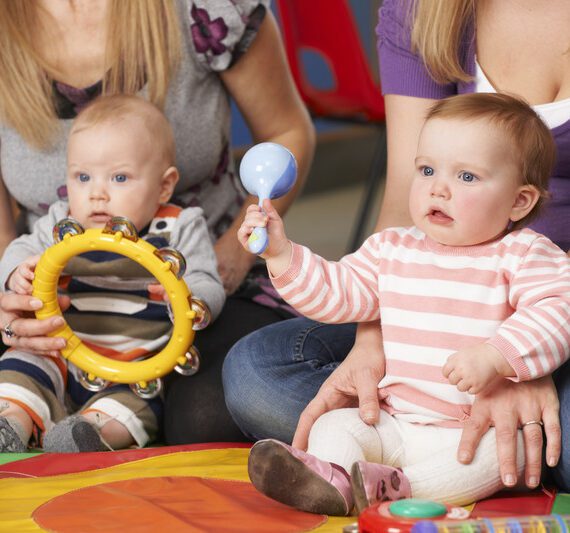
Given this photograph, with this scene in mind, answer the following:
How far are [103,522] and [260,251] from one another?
36cm

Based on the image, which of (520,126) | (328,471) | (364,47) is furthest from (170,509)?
(364,47)

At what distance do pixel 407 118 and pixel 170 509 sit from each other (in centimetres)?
69

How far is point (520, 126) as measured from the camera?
4.46 ft

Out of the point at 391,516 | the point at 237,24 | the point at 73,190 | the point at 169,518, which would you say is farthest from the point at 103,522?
the point at 237,24

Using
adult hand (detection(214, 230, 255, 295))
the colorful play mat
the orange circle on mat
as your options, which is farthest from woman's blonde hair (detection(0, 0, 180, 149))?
the orange circle on mat

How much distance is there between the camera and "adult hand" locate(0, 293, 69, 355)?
5.56 ft

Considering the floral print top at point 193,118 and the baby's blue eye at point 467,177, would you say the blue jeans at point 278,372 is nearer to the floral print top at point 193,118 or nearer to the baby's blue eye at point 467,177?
the floral print top at point 193,118

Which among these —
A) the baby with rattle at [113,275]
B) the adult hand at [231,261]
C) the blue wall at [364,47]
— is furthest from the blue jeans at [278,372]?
the blue wall at [364,47]

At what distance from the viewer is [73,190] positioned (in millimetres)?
1759

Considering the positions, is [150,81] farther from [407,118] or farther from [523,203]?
[523,203]

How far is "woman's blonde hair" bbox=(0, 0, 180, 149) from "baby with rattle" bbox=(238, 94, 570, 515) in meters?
0.61

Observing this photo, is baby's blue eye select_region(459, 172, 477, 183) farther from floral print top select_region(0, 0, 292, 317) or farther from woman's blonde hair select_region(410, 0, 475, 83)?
floral print top select_region(0, 0, 292, 317)

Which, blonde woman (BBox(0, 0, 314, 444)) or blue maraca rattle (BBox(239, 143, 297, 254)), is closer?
blue maraca rattle (BBox(239, 143, 297, 254))

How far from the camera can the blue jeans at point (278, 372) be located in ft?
5.14
